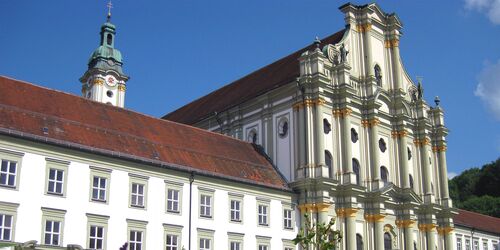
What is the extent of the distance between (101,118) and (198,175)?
7454mm

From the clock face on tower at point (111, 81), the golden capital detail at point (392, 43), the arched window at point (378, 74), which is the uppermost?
the clock face on tower at point (111, 81)

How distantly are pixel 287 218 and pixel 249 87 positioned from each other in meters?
17.0

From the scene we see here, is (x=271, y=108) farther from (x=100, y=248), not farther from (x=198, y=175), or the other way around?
(x=100, y=248)

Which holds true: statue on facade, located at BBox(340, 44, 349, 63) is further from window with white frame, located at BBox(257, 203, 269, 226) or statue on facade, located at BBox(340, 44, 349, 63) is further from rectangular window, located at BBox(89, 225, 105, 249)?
rectangular window, located at BBox(89, 225, 105, 249)

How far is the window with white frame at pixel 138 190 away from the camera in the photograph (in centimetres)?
3959

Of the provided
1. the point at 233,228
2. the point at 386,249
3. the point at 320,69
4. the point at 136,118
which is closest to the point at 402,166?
the point at 386,249

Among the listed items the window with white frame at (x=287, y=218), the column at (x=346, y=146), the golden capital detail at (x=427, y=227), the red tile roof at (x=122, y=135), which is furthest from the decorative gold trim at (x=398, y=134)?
the window with white frame at (x=287, y=218)

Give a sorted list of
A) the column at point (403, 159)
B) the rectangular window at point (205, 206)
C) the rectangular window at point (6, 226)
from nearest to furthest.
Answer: the rectangular window at point (6, 226) < the rectangular window at point (205, 206) < the column at point (403, 159)

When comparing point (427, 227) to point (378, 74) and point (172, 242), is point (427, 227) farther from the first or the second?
point (172, 242)

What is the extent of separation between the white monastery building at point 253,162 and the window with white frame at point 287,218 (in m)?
0.10

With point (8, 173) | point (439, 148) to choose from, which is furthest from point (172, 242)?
point (439, 148)

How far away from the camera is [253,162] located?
5050 centimetres

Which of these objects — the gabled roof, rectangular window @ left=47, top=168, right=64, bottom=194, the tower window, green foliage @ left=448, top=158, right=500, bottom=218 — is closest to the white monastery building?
rectangular window @ left=47, top=168, right=64, bottom=194

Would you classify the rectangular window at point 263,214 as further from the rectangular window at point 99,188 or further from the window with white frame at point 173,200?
the rectangular window at point 99,188
